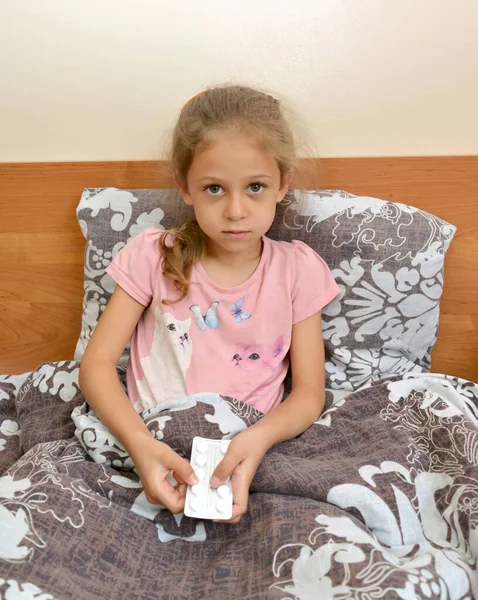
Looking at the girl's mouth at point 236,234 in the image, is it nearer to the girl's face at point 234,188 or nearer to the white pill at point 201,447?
the girl's face at point 234,188

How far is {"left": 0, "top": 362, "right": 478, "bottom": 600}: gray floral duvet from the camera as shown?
646mm

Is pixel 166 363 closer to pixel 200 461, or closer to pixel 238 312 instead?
pixel 238 312

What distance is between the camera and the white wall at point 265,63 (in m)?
1.10

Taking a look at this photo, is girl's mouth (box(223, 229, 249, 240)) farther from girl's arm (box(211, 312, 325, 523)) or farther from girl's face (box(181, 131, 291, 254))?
girl's arm (box(211, 312, 325, 523))

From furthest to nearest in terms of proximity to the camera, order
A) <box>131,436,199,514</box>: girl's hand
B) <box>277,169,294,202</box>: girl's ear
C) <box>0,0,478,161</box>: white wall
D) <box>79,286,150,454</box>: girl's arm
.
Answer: <box>0,0,478,161</box>: white wall < <box>277,169,294,202</box>: girl's ear < <box>79,286,150,454</box>: girl's arm < <box>131,436,199,514</box>: girl's hand

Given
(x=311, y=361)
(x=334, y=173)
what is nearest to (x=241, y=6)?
(x=334, y=173)

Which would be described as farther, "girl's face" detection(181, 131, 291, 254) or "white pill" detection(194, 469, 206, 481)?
"girl's face" detection(181, 131, 291, 254)

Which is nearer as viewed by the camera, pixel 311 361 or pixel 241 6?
pixel 311 361

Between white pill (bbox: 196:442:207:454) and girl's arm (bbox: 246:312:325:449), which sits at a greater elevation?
white pill (bbox: 196:442:207:454)

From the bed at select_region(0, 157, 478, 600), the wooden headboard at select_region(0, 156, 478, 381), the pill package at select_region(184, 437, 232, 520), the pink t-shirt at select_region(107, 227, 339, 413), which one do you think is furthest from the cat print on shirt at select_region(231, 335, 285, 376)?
the wooden headboard at select_region(0, 156, 478, 381)

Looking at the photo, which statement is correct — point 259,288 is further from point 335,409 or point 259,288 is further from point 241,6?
point 241,6

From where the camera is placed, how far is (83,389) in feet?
3.09

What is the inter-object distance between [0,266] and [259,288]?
0.63 m

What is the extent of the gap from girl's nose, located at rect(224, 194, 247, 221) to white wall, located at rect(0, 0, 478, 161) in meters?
0.37
